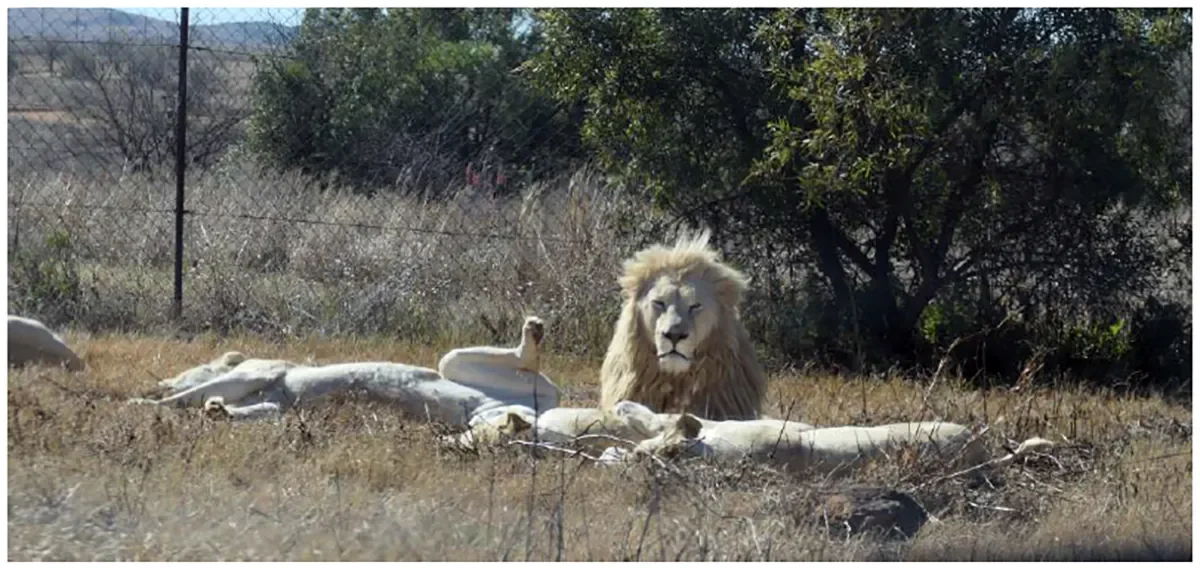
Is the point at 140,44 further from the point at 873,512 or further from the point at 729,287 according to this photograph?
the point at 873,512

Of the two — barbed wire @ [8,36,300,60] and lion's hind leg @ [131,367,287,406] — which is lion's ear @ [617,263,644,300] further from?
barbed wire @ [8,36,300,60]

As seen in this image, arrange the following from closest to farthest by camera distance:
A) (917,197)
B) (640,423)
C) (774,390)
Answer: (640,423), (774,390), (917,197)

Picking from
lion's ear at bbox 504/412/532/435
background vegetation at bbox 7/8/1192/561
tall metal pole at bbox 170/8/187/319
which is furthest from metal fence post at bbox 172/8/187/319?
lion's ear at bbox 504/412/532/435

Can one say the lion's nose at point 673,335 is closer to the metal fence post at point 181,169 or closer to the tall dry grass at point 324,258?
the tall dry grass at point 324,258

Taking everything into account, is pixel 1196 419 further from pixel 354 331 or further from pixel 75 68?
pixel 75 68

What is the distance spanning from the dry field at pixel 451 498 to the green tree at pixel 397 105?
25.1 feet

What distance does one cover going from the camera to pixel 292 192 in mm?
14203

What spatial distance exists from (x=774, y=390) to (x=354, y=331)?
3.26 m

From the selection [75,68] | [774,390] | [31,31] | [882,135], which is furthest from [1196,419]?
[75,68]

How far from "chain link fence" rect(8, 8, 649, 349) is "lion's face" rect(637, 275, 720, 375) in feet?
11.4

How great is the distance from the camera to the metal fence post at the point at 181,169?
39.7ft

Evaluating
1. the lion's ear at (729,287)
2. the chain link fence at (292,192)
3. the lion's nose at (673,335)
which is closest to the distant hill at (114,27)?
the chain link fence at (292,192)

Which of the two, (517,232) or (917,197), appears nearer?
(917,197)

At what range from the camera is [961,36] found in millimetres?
11156
